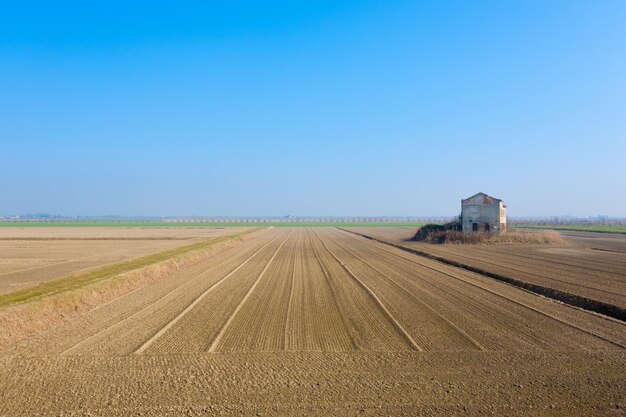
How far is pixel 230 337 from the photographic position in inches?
434

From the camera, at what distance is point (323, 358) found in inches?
366

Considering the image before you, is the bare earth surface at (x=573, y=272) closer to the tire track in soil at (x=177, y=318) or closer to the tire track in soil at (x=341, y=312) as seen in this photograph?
the tire track in soil at (x=341, y=312)

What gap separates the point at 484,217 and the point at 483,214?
305 mm

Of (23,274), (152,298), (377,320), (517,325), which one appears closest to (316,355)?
(377,320)

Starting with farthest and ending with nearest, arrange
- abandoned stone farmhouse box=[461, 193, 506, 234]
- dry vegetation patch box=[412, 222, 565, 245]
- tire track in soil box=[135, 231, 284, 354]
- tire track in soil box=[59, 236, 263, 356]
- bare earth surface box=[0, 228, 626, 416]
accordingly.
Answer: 1. abandoned stone farmhouse box=[461, 193, 506, 234]
2. dry vegetation patch box=[412, 222, 565, 245]
3. tire track in soil box=[59, 236, 263, 356]
4. tire track in soil box=[135, 231, 284, 354]
5. bare earth surface box=[0, 228, 626, 416]

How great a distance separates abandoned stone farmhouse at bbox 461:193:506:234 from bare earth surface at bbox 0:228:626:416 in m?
32.6

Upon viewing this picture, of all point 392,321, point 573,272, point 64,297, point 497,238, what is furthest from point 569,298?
point 497,238

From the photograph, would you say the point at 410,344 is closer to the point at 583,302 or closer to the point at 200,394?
the point at 200,394

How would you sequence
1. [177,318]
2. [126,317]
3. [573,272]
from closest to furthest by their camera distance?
[177,318] < [126,317] < [573,272]

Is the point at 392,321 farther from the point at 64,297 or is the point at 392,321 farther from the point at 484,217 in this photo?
the point at 484,217

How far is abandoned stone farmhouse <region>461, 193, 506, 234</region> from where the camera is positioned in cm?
4731

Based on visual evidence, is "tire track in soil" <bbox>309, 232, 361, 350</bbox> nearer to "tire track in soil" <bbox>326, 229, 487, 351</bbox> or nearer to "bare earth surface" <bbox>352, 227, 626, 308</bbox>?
"tire track in soil" <bbox>326, 229, 487, 351</bbox>

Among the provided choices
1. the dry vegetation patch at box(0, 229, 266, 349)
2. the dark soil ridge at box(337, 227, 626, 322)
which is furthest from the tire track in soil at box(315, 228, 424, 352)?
the dry vegetation patch at box(0, 229, 266, 349)

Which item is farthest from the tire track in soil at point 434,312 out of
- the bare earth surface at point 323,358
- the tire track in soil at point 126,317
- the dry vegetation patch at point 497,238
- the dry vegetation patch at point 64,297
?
the dry vegetation patch at point 497,238
